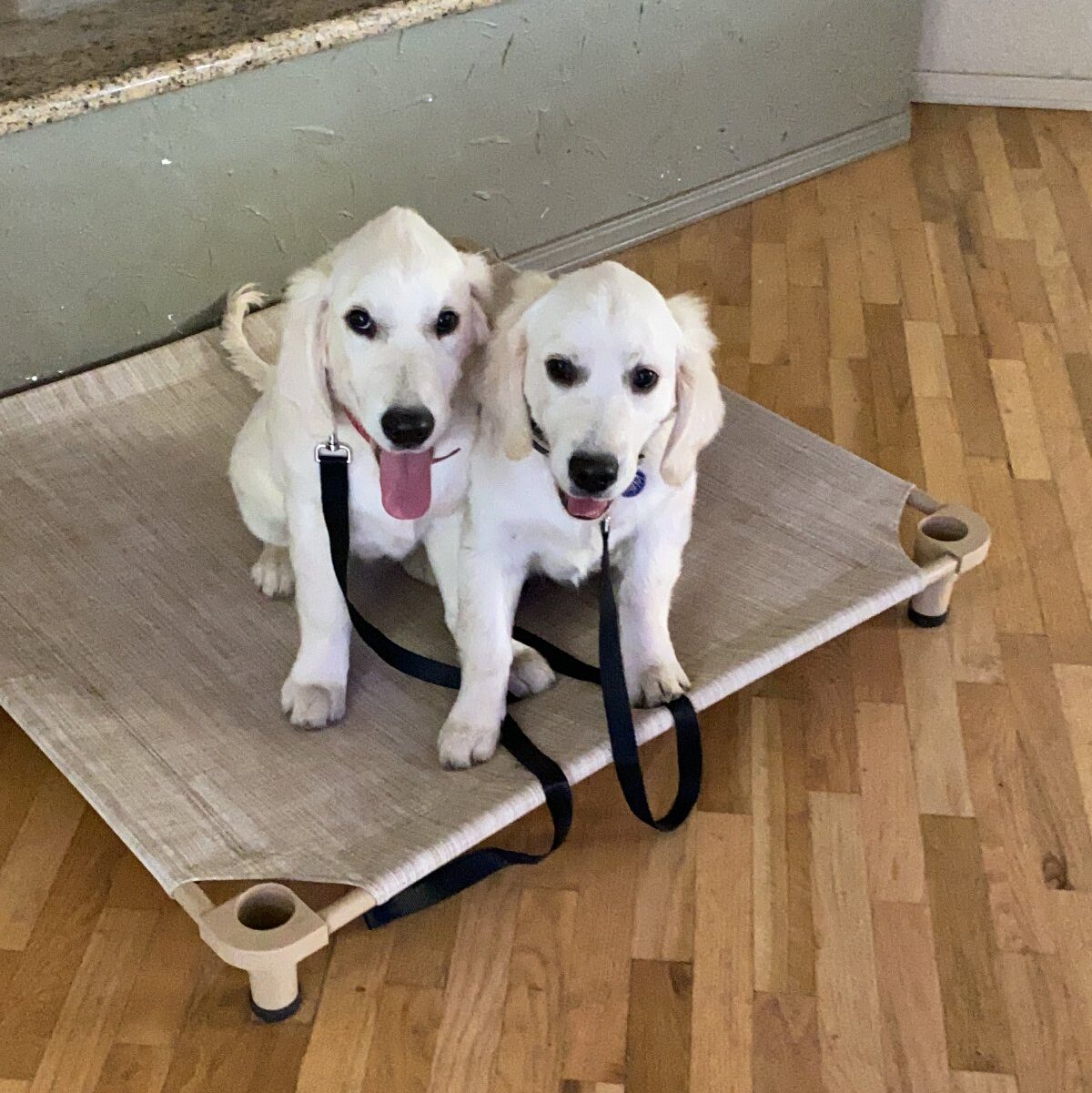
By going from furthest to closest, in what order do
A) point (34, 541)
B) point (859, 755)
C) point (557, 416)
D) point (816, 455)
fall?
1. point (816, 455)
2. point (34, 541)
3. point (859, 755)
4. point (557, 416)

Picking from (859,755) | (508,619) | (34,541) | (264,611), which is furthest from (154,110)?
(859,755)

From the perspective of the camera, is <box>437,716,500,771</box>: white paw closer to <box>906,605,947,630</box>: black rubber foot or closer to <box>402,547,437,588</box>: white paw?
<box>402,547,437,588</box>: white paw

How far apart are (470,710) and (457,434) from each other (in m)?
0.37

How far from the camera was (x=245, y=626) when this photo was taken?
6.77 ft

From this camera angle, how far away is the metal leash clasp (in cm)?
175

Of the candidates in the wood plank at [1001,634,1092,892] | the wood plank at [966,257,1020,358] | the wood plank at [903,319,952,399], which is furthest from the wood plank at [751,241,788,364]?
the wood plank at [1001,634,1092,892]

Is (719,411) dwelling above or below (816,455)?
above

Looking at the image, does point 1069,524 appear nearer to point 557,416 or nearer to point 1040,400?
point 1040,400

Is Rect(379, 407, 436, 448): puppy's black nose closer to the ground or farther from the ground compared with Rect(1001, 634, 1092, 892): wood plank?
farther from the ground

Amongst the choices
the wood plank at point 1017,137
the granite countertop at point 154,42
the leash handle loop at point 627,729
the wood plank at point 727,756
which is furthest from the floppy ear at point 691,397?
the wood plank at point 1017,137

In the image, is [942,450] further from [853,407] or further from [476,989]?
[476,989]

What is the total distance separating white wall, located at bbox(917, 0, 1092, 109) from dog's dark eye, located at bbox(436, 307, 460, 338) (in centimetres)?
290

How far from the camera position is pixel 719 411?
5.72 ft

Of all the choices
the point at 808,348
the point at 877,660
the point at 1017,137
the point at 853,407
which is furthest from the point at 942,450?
the point at 1017,137
